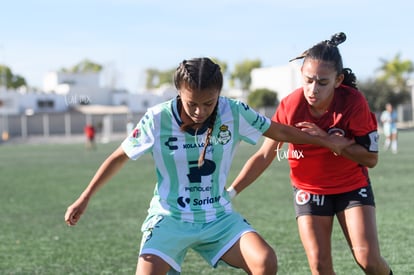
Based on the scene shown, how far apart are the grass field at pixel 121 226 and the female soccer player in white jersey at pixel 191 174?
2.60m

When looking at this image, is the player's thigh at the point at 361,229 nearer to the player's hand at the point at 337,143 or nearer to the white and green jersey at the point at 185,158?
the player's hand at the point at 337,143

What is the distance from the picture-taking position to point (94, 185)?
4609mm

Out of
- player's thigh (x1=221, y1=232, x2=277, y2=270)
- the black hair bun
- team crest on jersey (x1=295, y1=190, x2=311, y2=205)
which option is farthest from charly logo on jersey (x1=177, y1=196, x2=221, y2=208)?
the black hair bun

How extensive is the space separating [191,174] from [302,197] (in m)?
1.13

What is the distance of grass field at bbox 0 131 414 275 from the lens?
7.57 meters

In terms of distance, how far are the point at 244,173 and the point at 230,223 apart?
0.81 metres

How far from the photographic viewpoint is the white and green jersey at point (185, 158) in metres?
4.62

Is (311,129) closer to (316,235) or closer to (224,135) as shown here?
(224,135)

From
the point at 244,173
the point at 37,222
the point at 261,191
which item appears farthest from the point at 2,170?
the point at 244,173

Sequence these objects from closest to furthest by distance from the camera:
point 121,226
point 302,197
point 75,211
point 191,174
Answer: point 75,211 < point 191,174 < point 302,197 < point 121,226

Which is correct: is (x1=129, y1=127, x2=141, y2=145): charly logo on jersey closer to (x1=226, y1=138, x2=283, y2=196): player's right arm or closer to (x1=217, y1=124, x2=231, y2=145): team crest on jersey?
(x1=217, y1=124, x2=231, y2=145): team crest on jersey

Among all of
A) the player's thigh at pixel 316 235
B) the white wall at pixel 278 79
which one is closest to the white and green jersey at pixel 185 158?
the player's thigh at pixel 316 235

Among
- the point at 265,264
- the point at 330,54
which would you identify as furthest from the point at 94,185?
the point at 330,54

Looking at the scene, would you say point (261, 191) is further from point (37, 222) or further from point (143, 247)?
point (143, 247)
